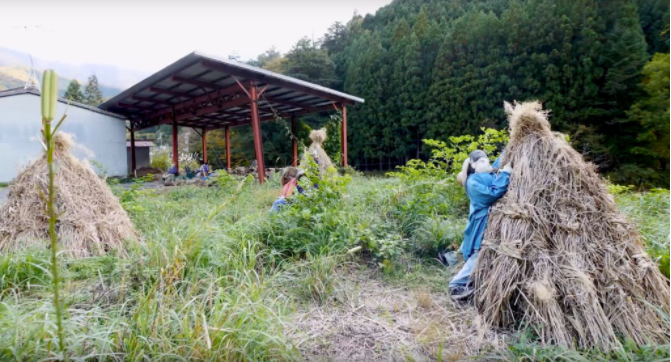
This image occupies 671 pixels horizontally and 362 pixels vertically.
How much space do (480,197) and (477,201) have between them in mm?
53

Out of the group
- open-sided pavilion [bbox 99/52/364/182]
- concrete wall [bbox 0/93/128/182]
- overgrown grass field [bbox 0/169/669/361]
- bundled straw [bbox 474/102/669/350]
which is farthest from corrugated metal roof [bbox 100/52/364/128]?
bundled straw [bbox 474/102/669/350]

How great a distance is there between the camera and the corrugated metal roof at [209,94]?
8.23 meters

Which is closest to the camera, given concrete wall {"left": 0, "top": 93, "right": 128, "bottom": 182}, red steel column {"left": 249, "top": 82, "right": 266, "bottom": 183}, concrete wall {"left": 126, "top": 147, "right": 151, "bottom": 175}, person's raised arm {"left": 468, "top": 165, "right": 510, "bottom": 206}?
person's raised arm {"left": 468, "top": 165, "right": 510, "bottom": 206}

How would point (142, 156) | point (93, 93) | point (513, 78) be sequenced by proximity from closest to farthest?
point (513, 78)
point (142, 156)
point (93, 93)

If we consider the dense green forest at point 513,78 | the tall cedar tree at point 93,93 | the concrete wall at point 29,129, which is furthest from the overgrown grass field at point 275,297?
the tall cedar tree at point 93,93

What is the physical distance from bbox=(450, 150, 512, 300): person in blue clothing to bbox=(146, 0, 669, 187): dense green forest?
180 inches

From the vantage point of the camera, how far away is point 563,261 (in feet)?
6.75

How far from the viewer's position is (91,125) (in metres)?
12.4

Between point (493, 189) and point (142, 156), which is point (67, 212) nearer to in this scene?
point (493, 189)

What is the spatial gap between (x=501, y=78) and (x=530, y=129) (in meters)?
14.2

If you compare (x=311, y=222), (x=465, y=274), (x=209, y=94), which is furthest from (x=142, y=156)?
(x=465, y=274)

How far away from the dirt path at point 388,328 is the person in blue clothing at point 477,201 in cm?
14

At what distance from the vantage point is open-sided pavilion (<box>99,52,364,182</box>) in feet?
27.5

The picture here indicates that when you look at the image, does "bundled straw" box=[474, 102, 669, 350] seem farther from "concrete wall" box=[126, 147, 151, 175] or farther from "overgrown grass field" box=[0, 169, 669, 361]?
"concrete wall" box=[126, 147, 151, 175]
